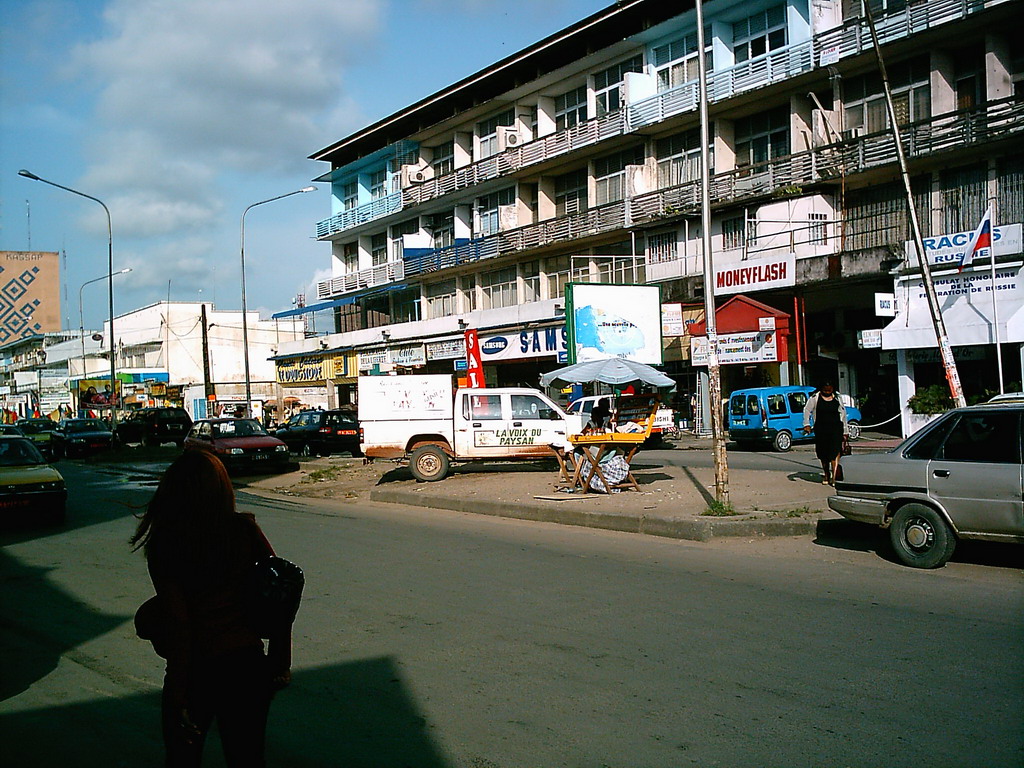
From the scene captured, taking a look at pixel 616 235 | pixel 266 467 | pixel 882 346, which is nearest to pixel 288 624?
pixel 266 467

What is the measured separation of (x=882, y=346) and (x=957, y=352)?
2.08 metres

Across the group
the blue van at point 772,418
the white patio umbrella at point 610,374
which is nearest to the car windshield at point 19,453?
the white patio umbrella at point 610,374

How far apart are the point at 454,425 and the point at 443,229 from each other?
31.9 meters

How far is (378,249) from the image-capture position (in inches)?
2211

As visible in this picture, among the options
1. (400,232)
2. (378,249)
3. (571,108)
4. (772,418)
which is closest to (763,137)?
(571,108)

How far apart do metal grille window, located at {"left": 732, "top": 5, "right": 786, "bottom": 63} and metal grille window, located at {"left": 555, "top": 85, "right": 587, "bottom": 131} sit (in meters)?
8.93

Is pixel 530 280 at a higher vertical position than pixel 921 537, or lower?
higher

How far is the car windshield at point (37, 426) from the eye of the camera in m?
38.6

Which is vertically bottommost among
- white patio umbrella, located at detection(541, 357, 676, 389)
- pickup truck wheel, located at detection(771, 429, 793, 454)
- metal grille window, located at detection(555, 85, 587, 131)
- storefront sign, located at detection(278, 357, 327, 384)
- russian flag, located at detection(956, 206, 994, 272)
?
pickup truck wheel, located at detection(771, 429, 793, 454)

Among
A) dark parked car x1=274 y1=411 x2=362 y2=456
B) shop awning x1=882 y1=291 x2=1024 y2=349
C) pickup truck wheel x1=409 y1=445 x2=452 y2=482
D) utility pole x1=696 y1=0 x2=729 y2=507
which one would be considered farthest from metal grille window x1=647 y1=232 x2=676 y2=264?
utility pole x1=696 y1=0 x2=729 y2=507

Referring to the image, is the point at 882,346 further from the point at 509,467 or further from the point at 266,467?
the point at 266,467

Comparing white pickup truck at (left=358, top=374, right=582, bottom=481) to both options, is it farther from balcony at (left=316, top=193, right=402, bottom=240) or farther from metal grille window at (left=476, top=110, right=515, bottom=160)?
balcony at (left=316, top=193, right=402, bottom=240)

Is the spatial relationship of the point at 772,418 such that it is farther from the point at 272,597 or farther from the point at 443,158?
the point at 443,158

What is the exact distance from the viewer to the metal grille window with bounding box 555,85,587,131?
41625mm
